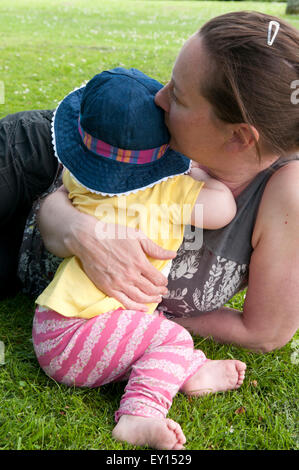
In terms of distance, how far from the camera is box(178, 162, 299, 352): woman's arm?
2.02 meters

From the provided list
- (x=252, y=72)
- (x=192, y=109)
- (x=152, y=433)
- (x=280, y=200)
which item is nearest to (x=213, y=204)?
(x=280, y=200)

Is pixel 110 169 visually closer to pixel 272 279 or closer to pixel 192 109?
pixel 192 109

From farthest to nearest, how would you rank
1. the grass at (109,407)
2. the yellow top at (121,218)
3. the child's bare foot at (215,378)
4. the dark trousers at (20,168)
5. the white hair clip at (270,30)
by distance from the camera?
the dark trousers at (20,168) → the child's bare foot at (215,378) → the yellow top at (121,218) → the grass at (109,407) → the white hair clip at (270,30)

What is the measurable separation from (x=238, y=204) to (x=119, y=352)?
727 mm

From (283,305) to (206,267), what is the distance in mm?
342

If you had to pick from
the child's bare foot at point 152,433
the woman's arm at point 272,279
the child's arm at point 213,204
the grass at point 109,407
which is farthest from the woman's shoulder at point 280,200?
the child's bare foot at point 152,433

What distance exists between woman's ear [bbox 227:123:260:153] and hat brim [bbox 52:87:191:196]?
22cm

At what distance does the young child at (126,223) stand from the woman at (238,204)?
0.22 feet

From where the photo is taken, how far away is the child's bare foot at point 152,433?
1.75m

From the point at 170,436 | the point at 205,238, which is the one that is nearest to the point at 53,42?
the point at 205,238

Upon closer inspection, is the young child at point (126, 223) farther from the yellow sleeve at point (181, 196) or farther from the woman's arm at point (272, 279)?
the woman's arm at point (272, 279)

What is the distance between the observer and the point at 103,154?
76.6 inches

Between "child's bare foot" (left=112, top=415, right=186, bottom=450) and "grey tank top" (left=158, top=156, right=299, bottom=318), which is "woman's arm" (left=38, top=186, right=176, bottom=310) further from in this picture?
"child's bare foot" (left=112, top=415, right=186, bottom=450)

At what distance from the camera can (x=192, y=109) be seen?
5.97 feet
